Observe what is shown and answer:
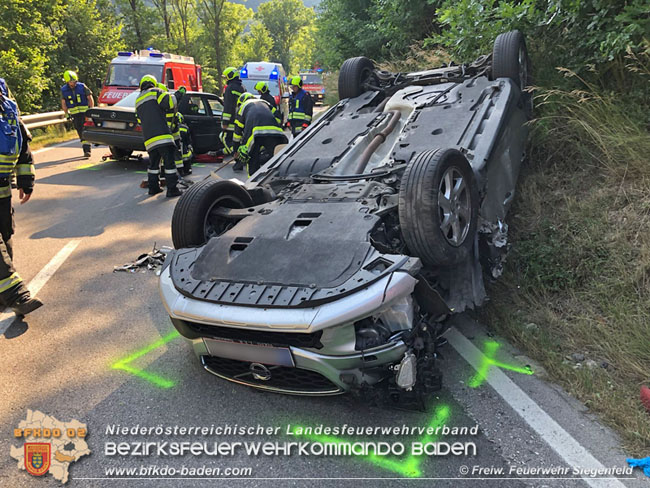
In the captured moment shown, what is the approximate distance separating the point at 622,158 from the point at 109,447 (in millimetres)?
4336

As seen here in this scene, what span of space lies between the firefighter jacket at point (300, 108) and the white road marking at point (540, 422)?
817 cm

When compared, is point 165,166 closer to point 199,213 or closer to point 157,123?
point 157,123

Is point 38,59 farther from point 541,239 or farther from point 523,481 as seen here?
point 523,481

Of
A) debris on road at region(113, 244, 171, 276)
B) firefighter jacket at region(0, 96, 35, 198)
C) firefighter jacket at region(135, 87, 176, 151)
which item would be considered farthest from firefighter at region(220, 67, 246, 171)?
firefighter jacket at region(0, 96, 35, 198)

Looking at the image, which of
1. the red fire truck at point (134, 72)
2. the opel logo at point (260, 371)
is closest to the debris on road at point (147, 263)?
the opel logo at point (260, 371)

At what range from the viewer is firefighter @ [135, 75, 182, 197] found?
282 inches

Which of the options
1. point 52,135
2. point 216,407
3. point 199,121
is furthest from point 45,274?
point 52,135

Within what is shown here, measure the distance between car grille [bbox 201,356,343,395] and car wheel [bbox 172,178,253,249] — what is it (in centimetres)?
93

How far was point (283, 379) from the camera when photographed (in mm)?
2557

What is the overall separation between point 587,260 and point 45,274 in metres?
4.73

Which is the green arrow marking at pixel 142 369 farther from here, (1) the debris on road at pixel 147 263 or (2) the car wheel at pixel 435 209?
(2) the car wheel at pixel 435 209

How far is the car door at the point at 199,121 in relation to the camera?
32.6 feet

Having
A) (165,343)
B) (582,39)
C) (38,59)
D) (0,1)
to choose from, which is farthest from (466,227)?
(0,1)

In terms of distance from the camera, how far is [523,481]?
2105 mm
